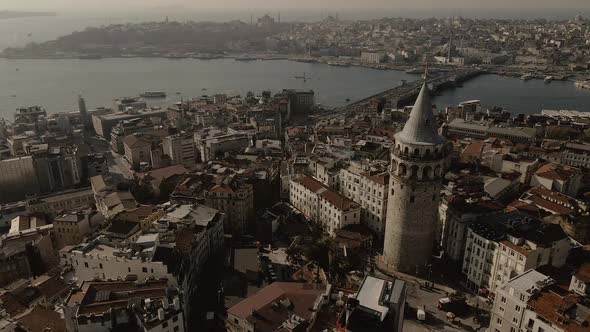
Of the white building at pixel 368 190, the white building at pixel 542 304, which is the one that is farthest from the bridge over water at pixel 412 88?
the white building at pixel 542 304

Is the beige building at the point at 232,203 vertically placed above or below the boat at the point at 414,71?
above

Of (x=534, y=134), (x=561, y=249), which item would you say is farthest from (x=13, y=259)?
(x=534, y=134)

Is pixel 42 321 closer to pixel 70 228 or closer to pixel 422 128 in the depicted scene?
pixel 70 228

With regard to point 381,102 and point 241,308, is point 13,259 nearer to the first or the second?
point 241,308

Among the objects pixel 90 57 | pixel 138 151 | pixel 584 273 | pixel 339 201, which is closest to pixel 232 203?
pixel 339 201

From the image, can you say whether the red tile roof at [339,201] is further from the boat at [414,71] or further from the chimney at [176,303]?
the boat at [414,71]

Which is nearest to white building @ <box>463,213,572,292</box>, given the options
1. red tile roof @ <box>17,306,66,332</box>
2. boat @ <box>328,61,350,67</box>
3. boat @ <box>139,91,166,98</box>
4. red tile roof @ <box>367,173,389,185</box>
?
red tile roof @ <box>367,173,389,185</box>
